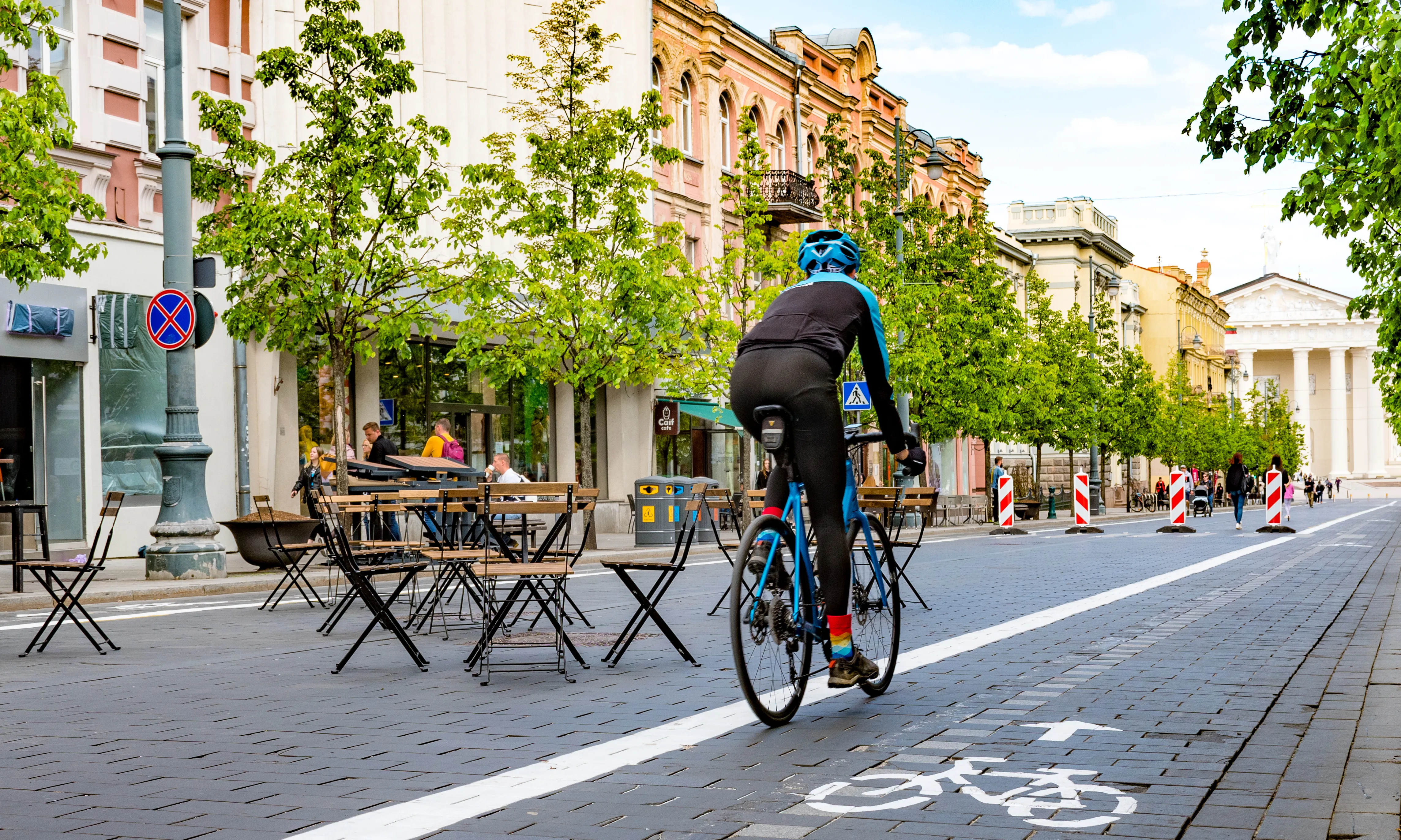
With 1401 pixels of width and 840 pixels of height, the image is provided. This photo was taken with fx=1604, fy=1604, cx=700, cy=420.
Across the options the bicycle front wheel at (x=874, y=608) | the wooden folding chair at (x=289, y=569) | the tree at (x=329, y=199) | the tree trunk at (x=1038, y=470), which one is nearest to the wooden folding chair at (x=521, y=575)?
the bicycle front wheel at (x=874, y=608)

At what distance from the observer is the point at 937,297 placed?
129ft

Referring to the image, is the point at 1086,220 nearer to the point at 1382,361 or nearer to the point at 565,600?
the point at 1382,361

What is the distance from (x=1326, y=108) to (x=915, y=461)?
4.87 meters

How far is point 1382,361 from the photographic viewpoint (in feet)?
68.5

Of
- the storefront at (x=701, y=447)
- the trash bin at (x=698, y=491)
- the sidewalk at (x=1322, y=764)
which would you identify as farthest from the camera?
the storefront at (x=701, y=447)

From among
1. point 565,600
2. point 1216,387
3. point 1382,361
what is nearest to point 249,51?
point 565,600

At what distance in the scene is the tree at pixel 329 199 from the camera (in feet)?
66.2

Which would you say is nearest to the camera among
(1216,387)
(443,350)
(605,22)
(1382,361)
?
(1382,361)

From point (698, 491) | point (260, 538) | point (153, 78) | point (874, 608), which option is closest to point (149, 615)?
point (260, 538)

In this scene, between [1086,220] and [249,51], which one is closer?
[249,51]

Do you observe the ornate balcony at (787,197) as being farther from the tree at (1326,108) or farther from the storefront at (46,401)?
the tree at (1326,108)

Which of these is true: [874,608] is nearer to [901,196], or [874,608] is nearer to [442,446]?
[442,446]

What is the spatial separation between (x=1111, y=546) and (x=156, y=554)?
14700 mm

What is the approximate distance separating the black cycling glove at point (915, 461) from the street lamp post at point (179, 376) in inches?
490
